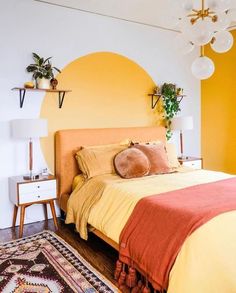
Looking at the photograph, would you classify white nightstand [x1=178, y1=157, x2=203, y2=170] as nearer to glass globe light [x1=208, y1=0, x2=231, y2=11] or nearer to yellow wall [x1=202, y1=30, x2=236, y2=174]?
yellow wall [x1=202, y1=30, x2=236, y2=174]

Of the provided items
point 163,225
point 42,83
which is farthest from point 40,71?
point 163,225

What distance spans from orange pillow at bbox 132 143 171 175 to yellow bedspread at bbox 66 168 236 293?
0.14 meters

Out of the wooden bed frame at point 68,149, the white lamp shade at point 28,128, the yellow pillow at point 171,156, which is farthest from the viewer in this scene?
the yellow pillow at point 171,156

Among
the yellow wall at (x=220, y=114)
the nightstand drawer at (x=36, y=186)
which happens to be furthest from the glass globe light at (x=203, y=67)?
the yellow wall at (x=220, y=114)

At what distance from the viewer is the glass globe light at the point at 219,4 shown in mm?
2190

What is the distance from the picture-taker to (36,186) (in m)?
3.14

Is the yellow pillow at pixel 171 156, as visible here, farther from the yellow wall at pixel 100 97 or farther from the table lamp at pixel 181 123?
the yellow wall at pixel 100 97

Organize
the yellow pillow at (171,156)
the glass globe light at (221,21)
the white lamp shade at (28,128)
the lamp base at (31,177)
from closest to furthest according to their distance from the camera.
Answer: the glass globe light at (221,21), the white lamp shade at (28,128), the lamp base at (31,177), the yellow pillow at (171,156)

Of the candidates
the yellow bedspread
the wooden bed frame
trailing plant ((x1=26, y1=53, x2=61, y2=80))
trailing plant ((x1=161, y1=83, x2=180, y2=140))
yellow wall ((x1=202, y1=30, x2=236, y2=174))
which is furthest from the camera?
yellow wall ((x1=202, y1=30, x2=236, y2=174))

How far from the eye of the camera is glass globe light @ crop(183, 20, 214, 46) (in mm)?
2152

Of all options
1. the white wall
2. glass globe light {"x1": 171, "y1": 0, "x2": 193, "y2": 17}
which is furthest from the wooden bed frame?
glass globe light {"x1": 171, "y1": 0, "x2": 193, "y2": 17}

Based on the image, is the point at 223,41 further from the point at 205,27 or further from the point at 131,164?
the point at 131,164

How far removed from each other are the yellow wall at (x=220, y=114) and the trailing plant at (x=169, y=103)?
70 centimetres

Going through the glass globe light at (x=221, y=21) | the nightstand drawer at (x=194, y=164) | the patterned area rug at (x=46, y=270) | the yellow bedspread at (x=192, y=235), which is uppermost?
the glass globe light at (x=221, y=21)
